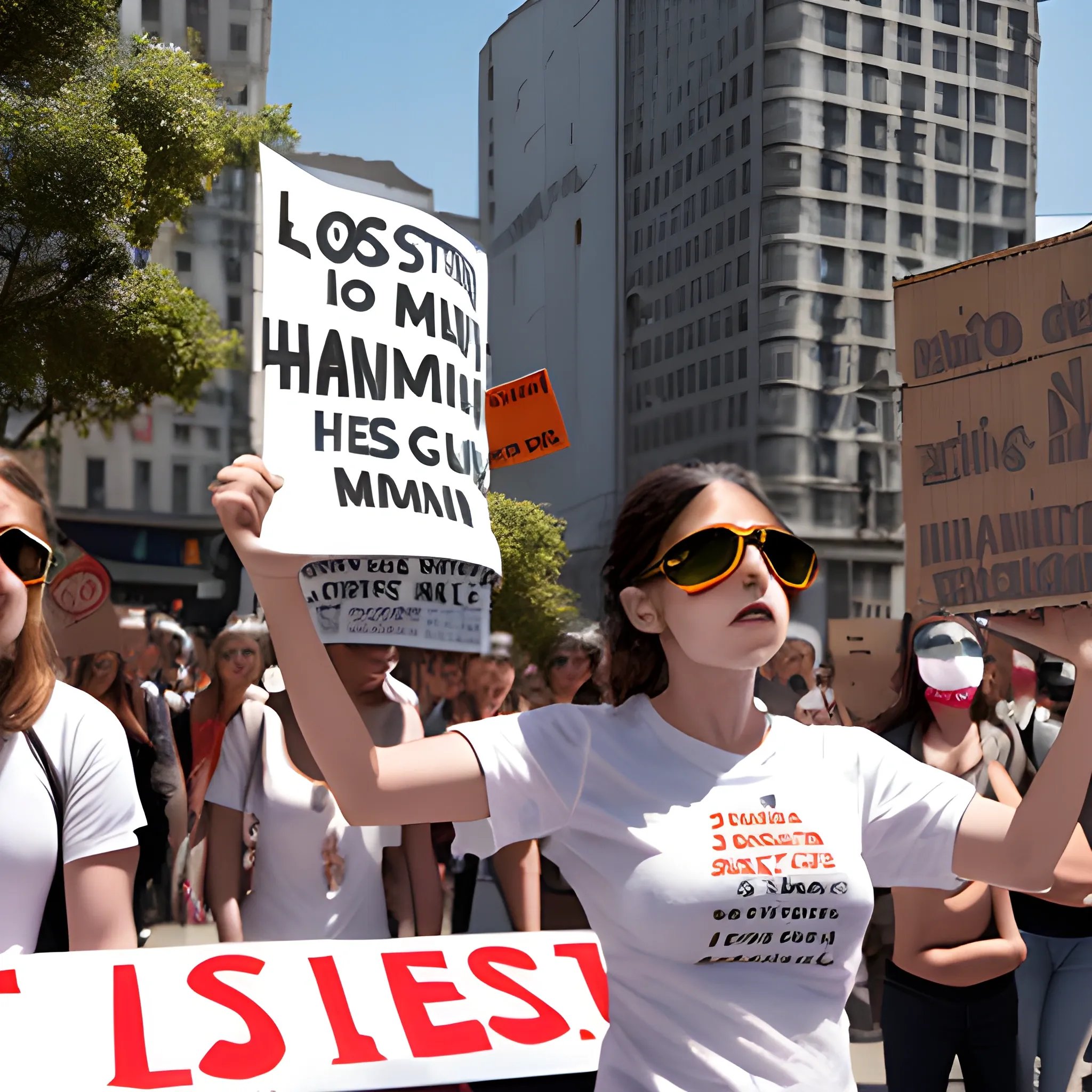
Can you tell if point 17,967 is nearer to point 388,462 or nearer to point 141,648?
point 388,462

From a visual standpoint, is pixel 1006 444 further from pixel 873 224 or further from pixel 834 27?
pixel 834 27

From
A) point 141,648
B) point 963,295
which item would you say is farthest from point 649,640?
point 141,648

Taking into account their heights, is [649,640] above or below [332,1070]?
above

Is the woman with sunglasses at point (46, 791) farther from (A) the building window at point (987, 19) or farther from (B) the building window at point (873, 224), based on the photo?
(A) the building window at point (987, 19)

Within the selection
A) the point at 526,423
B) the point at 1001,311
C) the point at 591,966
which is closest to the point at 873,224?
the point at 526,423

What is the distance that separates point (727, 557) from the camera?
1844 mm

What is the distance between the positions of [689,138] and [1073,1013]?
8386 mm

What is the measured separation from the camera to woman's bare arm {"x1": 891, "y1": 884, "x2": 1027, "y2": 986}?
3051 mm

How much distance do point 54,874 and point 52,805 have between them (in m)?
0.11

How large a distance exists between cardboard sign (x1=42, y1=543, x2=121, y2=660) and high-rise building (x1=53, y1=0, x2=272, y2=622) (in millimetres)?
3499

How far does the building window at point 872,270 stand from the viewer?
11172 millimetres

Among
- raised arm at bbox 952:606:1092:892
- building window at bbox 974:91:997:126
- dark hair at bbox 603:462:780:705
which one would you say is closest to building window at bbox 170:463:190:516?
building window at bbox 974:91:997:126

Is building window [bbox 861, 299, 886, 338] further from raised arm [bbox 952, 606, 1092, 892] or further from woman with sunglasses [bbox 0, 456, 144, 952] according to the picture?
woman with sunglasses [bbox 0, 456, 144, 952]

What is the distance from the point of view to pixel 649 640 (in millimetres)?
2020
